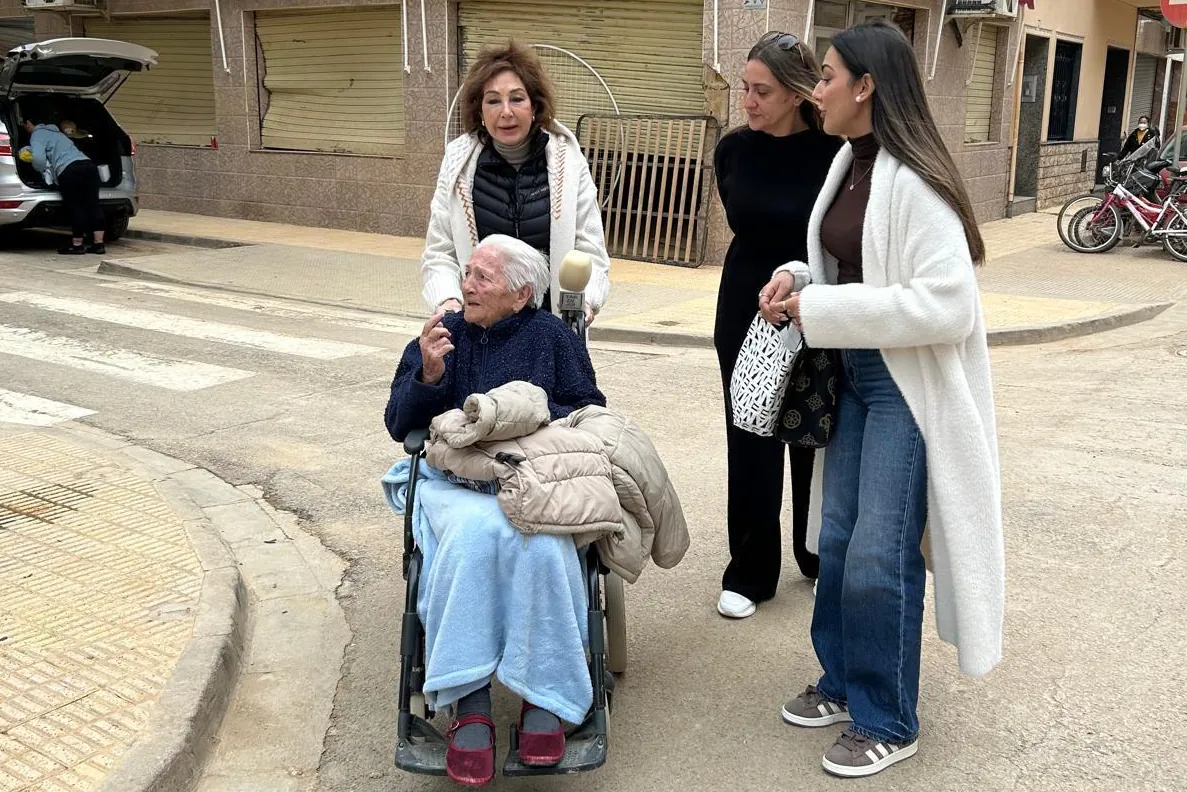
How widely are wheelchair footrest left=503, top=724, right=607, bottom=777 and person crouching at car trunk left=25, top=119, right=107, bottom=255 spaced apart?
11.2 meters

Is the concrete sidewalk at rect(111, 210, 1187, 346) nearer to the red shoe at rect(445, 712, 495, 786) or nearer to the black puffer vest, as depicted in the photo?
the black puffer vest

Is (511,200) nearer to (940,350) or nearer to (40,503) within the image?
(940,350)

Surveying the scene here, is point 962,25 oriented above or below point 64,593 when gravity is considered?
above

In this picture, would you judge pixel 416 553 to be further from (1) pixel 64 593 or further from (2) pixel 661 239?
(2) pixel 661 239

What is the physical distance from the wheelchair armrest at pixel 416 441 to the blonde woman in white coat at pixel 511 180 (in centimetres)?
70

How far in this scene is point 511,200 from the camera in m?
3.90

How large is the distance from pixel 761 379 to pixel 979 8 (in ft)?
41.3

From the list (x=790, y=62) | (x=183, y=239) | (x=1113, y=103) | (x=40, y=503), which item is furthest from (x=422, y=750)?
(x=1113, y=103)

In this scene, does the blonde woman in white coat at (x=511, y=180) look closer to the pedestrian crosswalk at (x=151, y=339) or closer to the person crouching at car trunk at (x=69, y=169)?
the pedestrian crosswalk at (x=151, y=339)

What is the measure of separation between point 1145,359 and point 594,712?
22.5 ft

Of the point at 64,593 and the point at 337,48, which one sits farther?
the point at 337,48

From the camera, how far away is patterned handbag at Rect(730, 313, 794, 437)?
127 inches

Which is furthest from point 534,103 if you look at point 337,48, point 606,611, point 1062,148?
point 1062,148

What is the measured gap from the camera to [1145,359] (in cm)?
846
